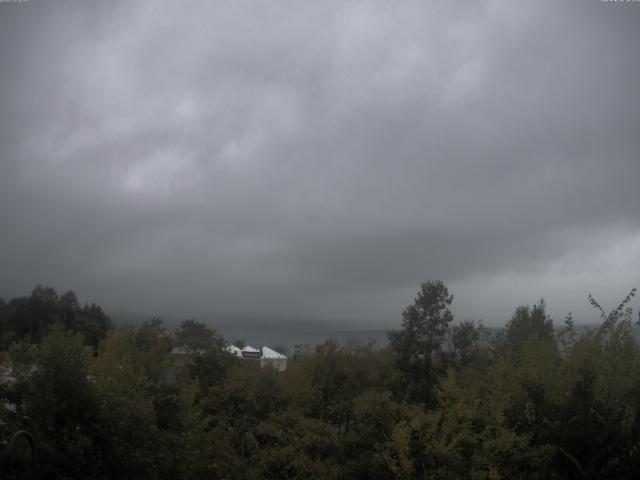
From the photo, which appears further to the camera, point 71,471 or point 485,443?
point 485,443

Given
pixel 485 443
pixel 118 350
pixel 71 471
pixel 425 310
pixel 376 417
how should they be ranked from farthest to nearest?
pixel 425 310, pixel 118 350, pixel 376 417, pixel 485 443, pixel 71 471

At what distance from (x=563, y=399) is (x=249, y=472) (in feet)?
25.1

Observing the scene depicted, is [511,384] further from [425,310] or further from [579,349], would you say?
[425,310]

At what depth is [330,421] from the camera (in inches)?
763

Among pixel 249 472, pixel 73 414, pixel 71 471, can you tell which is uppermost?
pixel 73 414

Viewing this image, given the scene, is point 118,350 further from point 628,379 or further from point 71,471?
point 628,379

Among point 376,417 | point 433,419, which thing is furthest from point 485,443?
point 376,417

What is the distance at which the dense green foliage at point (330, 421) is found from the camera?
11047mm

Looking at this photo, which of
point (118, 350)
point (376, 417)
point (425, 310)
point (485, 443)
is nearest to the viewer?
point (485, 443)

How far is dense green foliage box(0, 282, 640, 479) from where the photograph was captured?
1105 cm

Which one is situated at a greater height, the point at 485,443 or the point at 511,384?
the point at 511,384

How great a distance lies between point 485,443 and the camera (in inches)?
494

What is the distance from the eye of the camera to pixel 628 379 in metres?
13.2

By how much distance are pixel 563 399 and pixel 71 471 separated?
10.2 m
